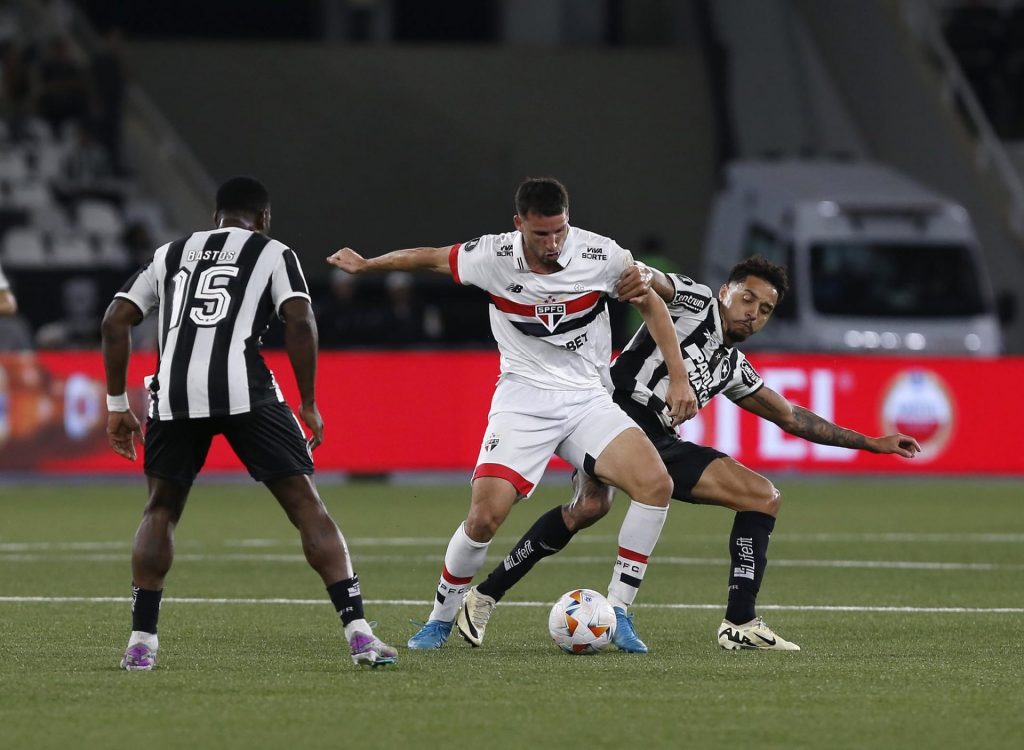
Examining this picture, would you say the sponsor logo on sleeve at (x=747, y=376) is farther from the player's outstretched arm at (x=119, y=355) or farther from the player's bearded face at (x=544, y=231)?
the player's outstretched arm at (x=119, y=355)

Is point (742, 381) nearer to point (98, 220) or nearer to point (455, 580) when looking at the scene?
point (455, 580)

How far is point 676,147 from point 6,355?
16.4 m

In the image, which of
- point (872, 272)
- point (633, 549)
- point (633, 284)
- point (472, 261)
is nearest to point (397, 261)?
point (472, 261)

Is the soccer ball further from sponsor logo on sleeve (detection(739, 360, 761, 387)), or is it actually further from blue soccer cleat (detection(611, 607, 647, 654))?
sponsor logo on sleeve (detection(739, 360, 761, 387))

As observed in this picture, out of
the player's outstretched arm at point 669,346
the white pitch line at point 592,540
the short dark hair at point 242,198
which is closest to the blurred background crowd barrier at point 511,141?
the white pitch line at point 592,540

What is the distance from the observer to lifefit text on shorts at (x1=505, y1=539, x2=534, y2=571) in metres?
9.53

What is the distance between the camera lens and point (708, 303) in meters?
9.62

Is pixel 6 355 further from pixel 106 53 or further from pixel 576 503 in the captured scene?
pixel 576 503

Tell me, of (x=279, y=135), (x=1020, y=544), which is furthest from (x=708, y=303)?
(x=279, y=135)

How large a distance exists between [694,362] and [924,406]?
11989 mm

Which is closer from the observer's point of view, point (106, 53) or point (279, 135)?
point (106, 53)

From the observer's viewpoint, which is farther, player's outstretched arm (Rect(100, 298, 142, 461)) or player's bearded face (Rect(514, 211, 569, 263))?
player's bearded face (Rect(514, 211, 569, 263))

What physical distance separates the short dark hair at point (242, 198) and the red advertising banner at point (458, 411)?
11279mm

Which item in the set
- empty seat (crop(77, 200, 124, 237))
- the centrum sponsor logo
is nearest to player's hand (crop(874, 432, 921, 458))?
the centrum sponsor logo
